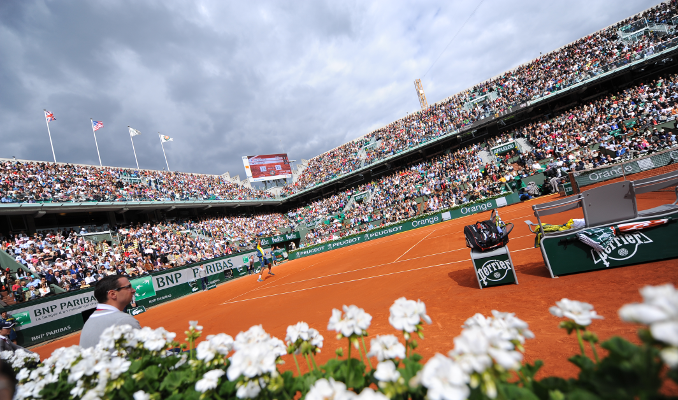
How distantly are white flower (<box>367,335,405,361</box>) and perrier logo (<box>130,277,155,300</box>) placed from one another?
19669 mm

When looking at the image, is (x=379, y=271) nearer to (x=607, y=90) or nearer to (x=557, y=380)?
(x=557, y=380)

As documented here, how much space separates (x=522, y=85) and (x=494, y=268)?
110 ft

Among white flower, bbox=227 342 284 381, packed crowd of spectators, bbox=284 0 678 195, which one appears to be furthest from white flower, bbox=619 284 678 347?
packed crowd of spectators, bbox=284 0 678 195

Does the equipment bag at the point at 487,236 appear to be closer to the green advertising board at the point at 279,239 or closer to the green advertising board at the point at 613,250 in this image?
the green advertising board at the point at 613,250

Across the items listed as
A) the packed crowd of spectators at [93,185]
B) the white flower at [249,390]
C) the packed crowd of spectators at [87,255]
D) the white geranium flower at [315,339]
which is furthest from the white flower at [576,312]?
the packed crowd of spectators at [93,185]

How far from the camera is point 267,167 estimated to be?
173 feet

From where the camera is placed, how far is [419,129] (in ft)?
126

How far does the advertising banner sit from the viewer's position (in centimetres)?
5122

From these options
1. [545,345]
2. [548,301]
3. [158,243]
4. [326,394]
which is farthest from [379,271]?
[158,243]

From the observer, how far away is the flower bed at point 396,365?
992 millimetres

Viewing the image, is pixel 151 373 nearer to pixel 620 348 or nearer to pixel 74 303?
→ pixel 620 348

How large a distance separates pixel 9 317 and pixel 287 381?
17776mm

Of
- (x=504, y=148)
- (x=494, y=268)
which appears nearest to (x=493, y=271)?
(x=494, y=268)

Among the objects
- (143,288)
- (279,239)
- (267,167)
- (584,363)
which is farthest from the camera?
(267,167)
